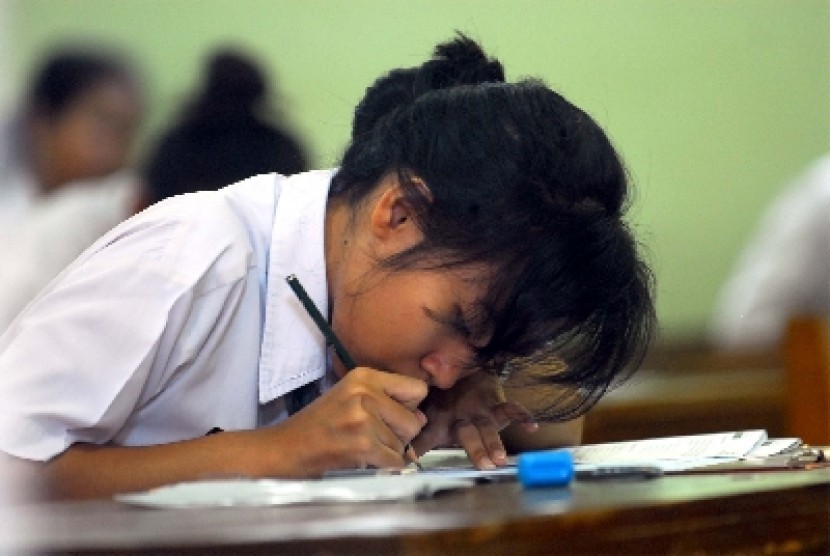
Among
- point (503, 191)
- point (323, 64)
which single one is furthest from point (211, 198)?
point (323, 64)

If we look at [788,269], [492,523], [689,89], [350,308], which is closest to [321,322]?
[350,308]

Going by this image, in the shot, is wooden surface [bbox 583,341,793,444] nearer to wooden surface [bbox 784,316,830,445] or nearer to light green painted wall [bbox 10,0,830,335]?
wooden surface [bbox 784,316,830,445]

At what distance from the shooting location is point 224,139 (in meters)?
1.73

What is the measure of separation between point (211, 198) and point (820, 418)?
3.62 feet

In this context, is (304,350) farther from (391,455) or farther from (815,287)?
(815,287)

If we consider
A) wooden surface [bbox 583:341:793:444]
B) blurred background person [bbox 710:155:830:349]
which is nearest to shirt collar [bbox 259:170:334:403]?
wooden surface [bbox 583:341:793:444]

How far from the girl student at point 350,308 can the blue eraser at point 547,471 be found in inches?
6.9

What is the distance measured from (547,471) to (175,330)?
38cm

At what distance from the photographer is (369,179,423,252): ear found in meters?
1.11

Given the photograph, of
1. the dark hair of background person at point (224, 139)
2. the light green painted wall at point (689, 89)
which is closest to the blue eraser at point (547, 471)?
the dark hair of background person at point (224, 139)

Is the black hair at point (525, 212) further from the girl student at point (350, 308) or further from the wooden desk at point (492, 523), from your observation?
the wooden desk at point (492, 523)

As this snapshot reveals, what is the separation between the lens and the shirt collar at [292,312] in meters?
1.13

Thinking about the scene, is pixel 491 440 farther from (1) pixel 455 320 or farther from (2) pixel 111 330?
(2) pixel 111 330

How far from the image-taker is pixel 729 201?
3135mm
